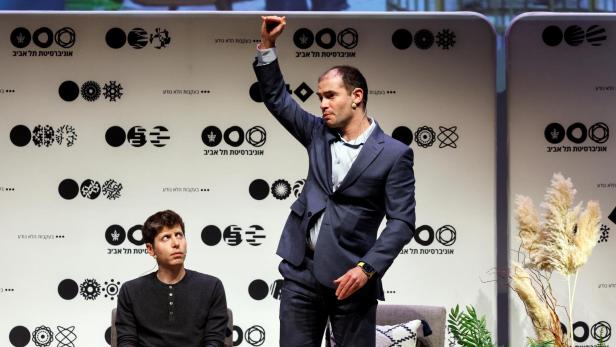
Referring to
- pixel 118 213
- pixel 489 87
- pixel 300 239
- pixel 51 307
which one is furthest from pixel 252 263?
pixel 300 239

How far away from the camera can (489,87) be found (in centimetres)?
593

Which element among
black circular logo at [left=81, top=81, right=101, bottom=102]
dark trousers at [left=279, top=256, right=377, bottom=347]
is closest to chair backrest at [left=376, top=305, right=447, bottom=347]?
Answer: dark trousers at [left=279, top=256, right=377, bottom=347]

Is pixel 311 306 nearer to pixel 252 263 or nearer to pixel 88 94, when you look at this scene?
pixel 252 263

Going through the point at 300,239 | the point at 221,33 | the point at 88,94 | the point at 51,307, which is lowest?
the point at 51,307

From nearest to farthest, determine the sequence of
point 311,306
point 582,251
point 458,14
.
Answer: point 311,306, point 582,251, point 458,14

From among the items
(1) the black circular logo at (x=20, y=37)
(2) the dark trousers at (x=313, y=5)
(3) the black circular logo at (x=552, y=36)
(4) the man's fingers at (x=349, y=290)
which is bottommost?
(4) the man's fingers at (x=349, y=290)

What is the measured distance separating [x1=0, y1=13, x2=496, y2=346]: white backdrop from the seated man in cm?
144

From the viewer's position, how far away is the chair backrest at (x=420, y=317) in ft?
16.3

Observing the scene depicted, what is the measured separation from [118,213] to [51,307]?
0.69 meters

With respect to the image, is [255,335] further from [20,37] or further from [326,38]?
[20,37]

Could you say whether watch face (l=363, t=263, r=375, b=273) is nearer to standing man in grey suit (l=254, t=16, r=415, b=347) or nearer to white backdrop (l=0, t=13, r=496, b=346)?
standing man in grey suit (l=254, t=16, r=415, b=347)

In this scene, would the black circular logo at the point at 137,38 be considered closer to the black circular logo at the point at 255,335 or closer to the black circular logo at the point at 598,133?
the black circular logo at the point at 255,335

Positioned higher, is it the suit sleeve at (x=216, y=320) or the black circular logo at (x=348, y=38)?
the black circular logo at (x=348, y=38)

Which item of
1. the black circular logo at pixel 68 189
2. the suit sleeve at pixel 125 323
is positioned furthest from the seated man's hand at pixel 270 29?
the black circular logo at pixel 68 189
